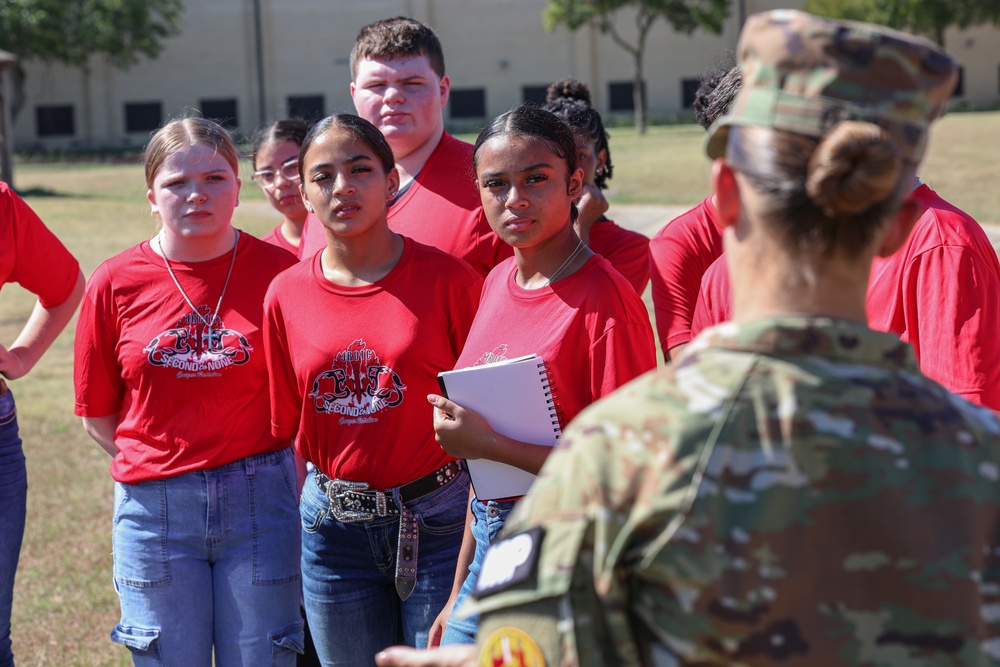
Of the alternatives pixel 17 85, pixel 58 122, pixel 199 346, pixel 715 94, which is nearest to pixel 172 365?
pixel 199 346

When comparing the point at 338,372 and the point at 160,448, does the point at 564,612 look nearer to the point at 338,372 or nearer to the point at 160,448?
the point at 338,372

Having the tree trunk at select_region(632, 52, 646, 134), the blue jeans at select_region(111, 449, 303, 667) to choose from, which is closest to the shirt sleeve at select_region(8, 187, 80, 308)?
the blue jeans at select_region(111, 449, 303, 667)

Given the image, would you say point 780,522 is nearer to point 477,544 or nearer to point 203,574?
point 477,544

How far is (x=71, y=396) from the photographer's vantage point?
1005cm

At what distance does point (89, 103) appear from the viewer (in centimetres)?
4869

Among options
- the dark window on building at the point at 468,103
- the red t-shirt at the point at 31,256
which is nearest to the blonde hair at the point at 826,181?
the red t-shirt at the point at 31,256

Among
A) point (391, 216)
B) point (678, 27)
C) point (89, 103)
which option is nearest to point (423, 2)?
point (678, 27)

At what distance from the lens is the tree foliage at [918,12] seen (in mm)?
43031

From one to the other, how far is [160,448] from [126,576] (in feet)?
1.38

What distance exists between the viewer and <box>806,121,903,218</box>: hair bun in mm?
1421

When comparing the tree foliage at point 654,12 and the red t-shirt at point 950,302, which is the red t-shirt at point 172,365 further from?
the tree foliage at point 654,12

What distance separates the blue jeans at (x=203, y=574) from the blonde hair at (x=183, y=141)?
1.04 meters

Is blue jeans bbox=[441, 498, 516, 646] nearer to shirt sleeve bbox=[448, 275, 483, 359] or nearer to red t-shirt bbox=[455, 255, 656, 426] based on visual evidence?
red t-shirt bbox=[455, 255, 656, 426]

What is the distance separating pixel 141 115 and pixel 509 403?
49.9 metres
